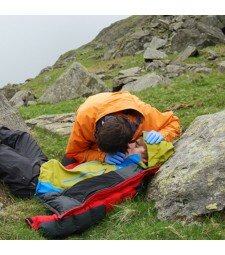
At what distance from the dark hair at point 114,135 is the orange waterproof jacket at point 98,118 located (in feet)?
1.83

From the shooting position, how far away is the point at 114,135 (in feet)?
31.7

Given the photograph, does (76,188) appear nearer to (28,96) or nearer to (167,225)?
(167,225)

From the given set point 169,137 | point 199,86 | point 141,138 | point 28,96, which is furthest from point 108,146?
point 28,96

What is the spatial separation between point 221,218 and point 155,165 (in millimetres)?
2103

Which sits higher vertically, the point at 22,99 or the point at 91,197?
the point at 91,197

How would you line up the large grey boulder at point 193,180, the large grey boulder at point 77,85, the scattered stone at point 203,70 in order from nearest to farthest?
the large grey boulder at point 193,180, the large grey boulder at point 77,85, the scattered stone at point 203,70

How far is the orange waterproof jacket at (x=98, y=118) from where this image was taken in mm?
10555

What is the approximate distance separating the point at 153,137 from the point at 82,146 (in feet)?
5.34

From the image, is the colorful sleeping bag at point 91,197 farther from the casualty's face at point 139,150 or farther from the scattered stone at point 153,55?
the scattered stone at point 153,55

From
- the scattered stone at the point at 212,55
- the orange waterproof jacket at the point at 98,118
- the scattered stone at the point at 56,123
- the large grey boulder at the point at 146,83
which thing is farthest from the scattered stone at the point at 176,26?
the orange waterproof jacket at the point at 98,118

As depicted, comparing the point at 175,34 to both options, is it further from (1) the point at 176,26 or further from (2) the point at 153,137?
(2) the point at 153,137

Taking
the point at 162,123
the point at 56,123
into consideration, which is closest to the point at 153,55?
the point at 56,123

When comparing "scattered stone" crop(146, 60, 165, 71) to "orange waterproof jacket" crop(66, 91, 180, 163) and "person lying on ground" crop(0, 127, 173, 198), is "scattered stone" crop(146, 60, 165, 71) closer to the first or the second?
"orange waterproof jacket" crop(66, 91, 180, 163)

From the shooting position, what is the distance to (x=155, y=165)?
33.5 feet
